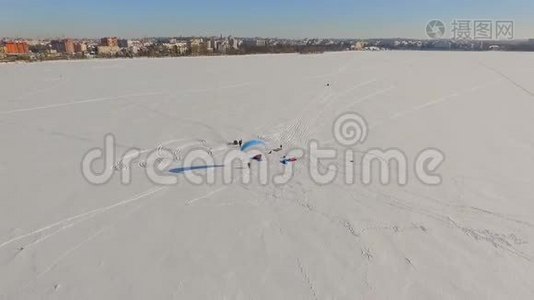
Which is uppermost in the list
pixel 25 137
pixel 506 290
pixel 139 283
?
pixel 25 137

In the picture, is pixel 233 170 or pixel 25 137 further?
pixel 25 137

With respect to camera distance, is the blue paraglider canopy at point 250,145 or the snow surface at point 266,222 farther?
the blue paraglider canopy at point 250,145

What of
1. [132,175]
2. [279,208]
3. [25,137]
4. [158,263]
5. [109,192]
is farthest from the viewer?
[25,137]

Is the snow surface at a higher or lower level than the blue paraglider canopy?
lower

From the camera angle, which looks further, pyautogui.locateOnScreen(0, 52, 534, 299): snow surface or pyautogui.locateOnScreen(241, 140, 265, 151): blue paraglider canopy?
pyautogui.locateOnScreen(241, 140, 265, 151): blue paraglider canopy

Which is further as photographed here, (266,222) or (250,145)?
(250,145)

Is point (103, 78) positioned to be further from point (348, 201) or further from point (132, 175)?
point (348, 201)

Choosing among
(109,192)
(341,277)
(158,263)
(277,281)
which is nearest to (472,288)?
(341,277)

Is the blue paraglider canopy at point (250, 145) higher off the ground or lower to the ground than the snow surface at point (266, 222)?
higher

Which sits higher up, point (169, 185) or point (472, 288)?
point (169, 185)

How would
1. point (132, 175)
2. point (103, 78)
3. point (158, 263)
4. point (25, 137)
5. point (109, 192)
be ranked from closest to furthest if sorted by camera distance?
1. point (158, 263)
2. point (109, 192)
3. point (132, 175)
4. point (25, 137)
5. point (103, 78)

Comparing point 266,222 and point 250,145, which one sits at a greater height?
point 250,145
